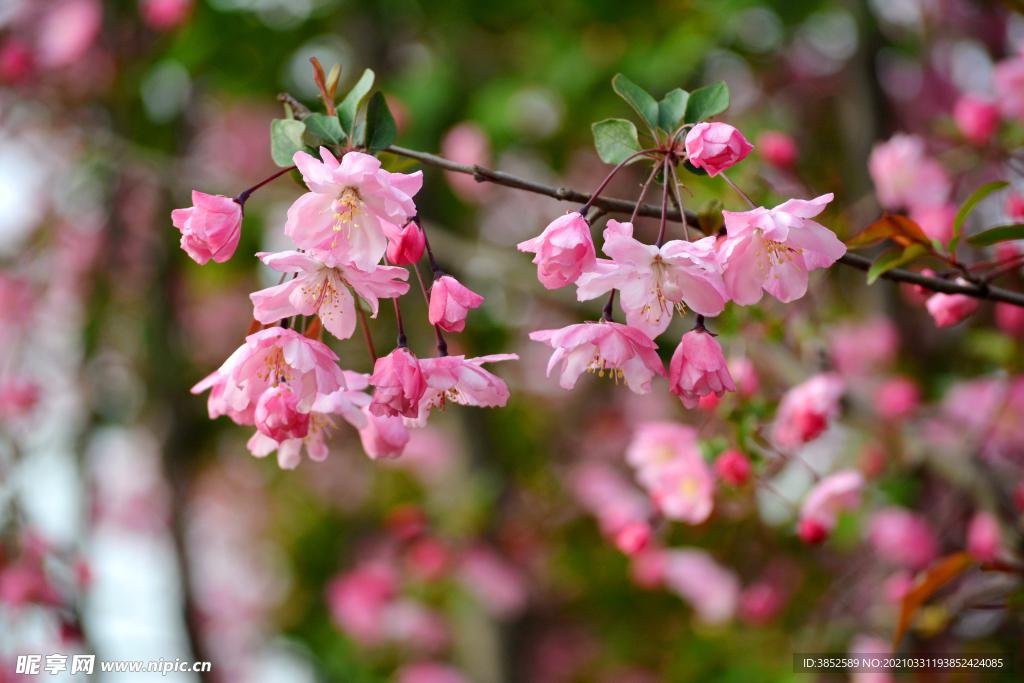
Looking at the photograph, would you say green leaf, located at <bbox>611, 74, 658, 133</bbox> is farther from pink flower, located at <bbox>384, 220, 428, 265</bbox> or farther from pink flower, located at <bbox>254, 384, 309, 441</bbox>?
pink flower, located at <bbox>254, 384, 309, 441</bbox>

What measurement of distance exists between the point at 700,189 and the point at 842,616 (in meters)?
1.40

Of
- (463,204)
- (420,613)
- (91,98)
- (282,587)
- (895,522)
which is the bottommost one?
(282,587)

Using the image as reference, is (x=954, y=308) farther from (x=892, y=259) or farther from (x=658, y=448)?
(x=658, y=448)

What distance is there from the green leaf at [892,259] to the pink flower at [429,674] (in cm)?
253

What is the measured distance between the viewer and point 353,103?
2.24 feet

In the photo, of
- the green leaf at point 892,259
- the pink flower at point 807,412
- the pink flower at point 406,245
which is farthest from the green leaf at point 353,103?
the pink flower at point 807,412

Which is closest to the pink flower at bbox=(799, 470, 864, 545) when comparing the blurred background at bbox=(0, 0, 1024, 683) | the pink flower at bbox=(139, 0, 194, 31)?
the blurred background at bbox=(0, 0, 1024, 683)

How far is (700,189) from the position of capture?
4.42 ft

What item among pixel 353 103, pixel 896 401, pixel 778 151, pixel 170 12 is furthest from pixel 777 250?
pixel 170 12

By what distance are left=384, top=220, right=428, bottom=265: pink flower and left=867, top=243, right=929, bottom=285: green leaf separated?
0.46m

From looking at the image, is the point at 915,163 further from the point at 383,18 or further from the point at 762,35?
the point at 383,18

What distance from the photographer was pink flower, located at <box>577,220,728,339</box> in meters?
0.62

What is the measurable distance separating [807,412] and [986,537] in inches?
26.3

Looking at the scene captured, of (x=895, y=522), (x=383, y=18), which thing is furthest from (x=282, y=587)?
(x=895, y=522)
